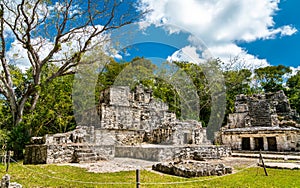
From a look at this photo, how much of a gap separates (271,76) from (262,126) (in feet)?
59.6

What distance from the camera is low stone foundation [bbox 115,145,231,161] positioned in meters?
10.9

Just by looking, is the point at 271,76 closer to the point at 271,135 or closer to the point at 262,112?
the point at 262,112

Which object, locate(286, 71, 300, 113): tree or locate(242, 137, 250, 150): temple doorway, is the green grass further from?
locate(286, 71, 300, 113): tree

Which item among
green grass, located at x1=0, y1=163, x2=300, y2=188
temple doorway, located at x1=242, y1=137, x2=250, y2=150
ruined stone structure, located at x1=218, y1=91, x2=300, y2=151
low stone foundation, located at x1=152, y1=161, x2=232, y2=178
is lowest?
green grass, located at x1=0, y1=163, x2=300, y2=188

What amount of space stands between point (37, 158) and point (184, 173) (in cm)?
716

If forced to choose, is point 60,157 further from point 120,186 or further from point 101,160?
point 120,186

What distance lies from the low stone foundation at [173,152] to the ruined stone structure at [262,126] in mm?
4439

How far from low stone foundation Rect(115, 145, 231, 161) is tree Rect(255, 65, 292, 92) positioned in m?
25.0

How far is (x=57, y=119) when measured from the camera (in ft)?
66.8

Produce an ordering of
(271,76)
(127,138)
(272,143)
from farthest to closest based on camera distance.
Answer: (271,76) → (272,143) → (127,138)

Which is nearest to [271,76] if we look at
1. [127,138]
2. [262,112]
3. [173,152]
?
[262,112]

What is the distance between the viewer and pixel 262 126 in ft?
65.9

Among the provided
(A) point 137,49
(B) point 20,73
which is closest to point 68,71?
(B) point 20,73

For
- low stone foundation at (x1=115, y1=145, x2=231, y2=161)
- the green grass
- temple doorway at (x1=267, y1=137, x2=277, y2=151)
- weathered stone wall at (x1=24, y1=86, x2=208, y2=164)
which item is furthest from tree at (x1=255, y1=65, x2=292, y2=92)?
the green grass
